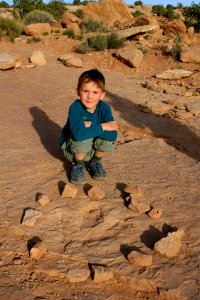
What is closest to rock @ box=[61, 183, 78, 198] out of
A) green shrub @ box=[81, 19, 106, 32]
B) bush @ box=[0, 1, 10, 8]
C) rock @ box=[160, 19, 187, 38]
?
green shrub @ box=[81, 19, 106, 32]

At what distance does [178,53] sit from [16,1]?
46.3 feet

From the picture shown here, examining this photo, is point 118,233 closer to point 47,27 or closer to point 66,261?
point 66,261

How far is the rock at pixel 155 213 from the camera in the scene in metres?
3.04

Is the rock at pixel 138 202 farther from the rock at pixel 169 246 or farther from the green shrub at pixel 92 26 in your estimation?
the green shrub at pixel 92 26

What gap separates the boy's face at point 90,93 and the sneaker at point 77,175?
0.60 metres

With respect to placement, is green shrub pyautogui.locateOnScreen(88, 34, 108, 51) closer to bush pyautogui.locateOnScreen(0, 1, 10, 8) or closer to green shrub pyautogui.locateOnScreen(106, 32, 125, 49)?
green shrub pyautogui.locateOnScreen(106, 32, 125, 49)

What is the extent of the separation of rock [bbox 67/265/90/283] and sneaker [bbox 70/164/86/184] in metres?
1.10

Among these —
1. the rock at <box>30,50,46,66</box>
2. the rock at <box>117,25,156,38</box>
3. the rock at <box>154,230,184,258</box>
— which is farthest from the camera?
the rock at <box>117,25,156,38</box>

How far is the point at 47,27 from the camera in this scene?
11.9 meters

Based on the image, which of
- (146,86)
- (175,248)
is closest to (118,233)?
(175,248)

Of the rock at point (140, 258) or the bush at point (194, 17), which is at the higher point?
the bush at point (194, 17)

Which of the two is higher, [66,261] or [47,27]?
[47,27]

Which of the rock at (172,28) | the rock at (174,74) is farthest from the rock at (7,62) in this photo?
the rock at (172,28)

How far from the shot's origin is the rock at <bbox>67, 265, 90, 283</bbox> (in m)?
2.37
